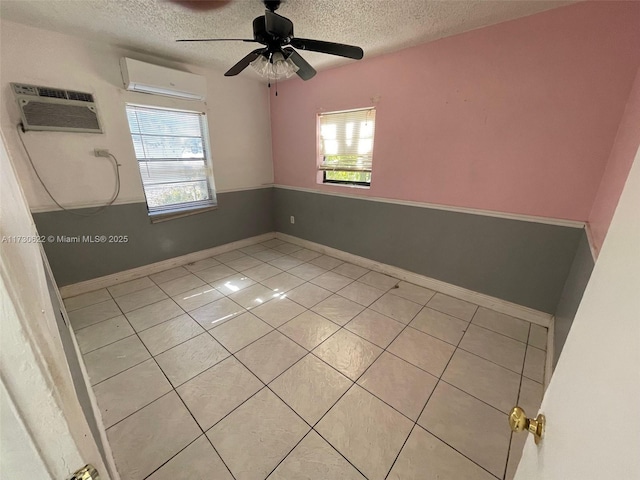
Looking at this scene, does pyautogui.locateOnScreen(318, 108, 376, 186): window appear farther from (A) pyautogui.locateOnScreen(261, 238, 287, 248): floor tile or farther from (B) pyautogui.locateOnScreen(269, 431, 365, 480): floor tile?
(B) pyautogui.locateOnScreen(269, 431, 365, 480): floor tile

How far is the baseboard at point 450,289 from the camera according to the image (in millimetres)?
2160

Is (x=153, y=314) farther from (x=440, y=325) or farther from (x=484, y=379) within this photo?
(x=484, y=379)

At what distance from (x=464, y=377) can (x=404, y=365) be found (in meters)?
0.38

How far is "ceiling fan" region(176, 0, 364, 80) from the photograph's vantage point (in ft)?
5.10

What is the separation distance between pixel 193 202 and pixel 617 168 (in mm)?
3866

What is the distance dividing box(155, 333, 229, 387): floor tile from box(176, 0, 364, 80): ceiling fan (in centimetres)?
214

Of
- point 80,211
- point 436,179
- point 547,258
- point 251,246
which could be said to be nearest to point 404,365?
point 547,258

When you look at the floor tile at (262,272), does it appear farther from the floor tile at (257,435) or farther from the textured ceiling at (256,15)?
the textured ceiling at (256,15)

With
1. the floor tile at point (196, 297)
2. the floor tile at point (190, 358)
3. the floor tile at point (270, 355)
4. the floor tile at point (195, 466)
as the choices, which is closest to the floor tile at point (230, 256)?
the floor tile at point (196, 297)

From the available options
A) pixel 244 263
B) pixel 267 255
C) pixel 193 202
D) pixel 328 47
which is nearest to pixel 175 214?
pixel 193 202

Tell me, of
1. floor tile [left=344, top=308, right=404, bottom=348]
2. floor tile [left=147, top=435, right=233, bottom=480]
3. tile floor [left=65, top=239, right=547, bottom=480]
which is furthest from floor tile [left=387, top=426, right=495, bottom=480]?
floor tile [left=147, top=435, right=233, bottom=480]

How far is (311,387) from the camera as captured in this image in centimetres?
157

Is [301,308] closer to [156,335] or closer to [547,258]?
[156,335]

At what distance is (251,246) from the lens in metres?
3.93
